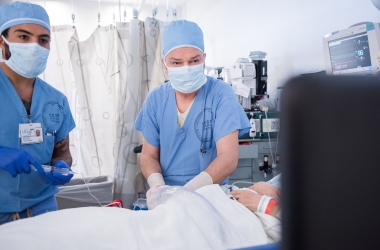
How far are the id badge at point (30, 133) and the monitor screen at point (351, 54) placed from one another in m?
1.77

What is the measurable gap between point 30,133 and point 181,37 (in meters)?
0.81

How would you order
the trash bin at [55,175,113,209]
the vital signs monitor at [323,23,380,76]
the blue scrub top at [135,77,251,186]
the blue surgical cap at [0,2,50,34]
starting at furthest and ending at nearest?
the trash bin at [55,175,113,209] → the vital signs monitor at [323,23,380,76] → the blue scrub top at [135,77,251,186] → the blue surgical cap at [0,2,50,34]

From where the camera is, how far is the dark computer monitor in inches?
9.7

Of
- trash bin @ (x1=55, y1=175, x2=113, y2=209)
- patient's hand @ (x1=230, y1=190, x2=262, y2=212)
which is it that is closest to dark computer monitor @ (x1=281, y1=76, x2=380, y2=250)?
patient's hand @ (x1=230, y1=190, x2=262, y2=212)

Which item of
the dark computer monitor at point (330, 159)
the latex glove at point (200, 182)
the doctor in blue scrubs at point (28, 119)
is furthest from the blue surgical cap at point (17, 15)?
the dark computer monitor at point (330, 159)

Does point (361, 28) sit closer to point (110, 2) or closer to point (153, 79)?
point (153, 79)

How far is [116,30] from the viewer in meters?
2.58

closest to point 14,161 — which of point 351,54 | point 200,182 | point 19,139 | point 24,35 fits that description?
point 19,139

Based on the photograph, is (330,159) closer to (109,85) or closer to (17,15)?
(17,15)

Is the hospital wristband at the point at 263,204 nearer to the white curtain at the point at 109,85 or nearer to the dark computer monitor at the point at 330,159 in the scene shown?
the dark computer monitor at the point at 330,159

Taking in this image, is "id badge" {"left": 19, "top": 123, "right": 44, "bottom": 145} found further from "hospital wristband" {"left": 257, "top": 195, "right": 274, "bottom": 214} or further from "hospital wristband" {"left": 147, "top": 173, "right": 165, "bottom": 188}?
"hospital wristband" {"left": 257, "top": 195, "right": 274, "bottom": 214}

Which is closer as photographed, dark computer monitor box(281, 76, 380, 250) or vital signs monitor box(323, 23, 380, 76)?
dark computer monitor box(281, 76, 380, 250)

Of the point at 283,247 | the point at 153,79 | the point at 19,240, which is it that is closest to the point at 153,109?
the point at 19,240

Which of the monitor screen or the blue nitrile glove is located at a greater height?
the monitor screen
